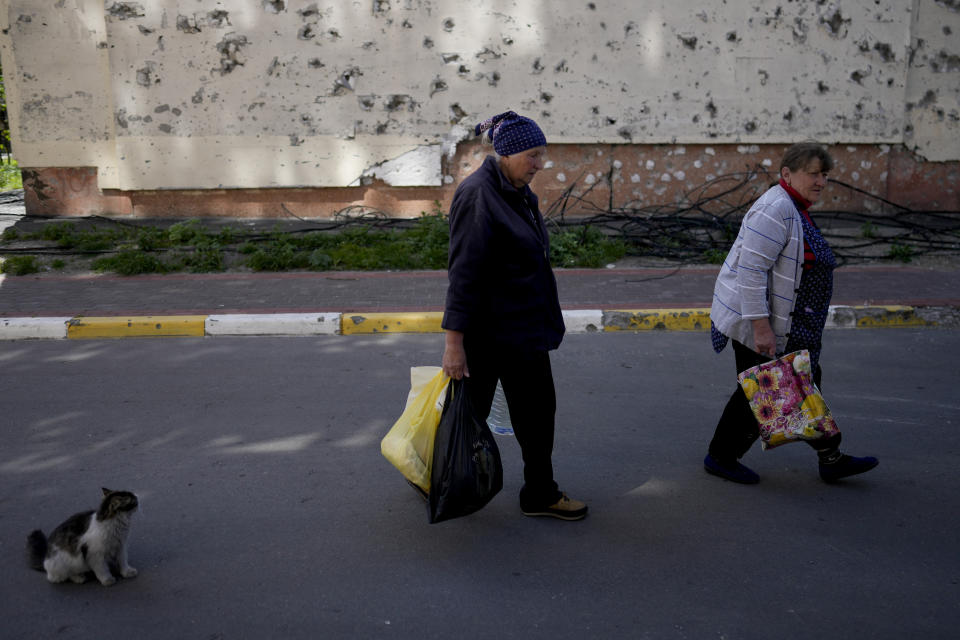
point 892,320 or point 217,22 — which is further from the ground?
point 217,22

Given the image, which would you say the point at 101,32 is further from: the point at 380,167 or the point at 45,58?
the point at 380,167

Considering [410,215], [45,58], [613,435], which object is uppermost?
[45,58]

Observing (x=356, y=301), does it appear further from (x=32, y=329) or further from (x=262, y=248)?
(x=32, y=329)

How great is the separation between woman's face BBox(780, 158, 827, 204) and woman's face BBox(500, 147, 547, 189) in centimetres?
127

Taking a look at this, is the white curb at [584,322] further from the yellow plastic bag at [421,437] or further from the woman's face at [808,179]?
the yellow plastic bag at [421,437]

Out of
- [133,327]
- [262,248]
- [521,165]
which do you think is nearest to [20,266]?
[262,248]

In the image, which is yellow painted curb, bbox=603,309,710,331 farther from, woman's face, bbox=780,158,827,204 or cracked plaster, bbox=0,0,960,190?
cracked plaster, bbox=0,0,960,190

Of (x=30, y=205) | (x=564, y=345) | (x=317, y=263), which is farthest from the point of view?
(x=30, y=205)

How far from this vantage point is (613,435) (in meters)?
4.77

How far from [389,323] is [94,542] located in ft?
13.5

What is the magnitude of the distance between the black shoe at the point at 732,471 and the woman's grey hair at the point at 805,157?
1539 mm

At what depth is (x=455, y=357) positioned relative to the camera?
10.9ft

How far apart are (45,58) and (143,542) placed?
997 centimetres

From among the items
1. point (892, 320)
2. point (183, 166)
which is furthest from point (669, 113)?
point (183, 166)
